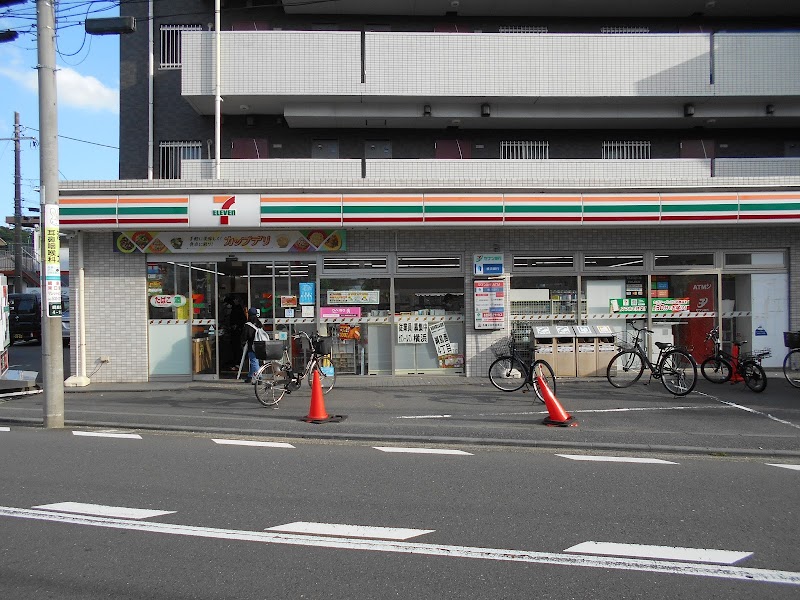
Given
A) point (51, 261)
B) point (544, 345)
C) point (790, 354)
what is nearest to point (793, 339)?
point (790, 354)

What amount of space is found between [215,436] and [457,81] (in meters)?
10.9

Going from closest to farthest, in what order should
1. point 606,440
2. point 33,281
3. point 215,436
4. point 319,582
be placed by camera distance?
1. point 319,582
2. point 606,440
3. point 215,436
4. point 33,281

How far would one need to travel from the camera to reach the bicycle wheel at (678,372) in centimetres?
1199

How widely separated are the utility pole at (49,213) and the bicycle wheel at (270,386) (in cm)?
299

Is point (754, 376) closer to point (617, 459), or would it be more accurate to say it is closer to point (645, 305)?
point (645, 305)

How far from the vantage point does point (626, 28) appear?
1867cm

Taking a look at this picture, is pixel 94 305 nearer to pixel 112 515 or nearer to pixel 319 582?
pixel 112 515

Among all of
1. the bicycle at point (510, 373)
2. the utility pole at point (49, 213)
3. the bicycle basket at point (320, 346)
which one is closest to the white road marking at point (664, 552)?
the bicycle at point (510, 373)

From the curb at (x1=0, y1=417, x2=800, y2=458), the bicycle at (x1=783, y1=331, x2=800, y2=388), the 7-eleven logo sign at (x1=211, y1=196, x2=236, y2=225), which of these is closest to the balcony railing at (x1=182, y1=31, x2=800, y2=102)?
the 7-eleven logo sign at (x1=211, y1=196, x2=236, y2=225)

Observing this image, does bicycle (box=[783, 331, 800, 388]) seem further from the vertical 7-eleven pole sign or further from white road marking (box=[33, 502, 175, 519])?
the vertical 7-eleven pole sign

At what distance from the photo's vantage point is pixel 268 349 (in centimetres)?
1154

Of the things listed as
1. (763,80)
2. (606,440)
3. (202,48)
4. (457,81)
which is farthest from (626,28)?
(606,440)

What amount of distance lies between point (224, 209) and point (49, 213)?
4.03 meters

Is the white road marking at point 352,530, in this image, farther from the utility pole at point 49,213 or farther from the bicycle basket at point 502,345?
the bicycle basket at point 502,345
